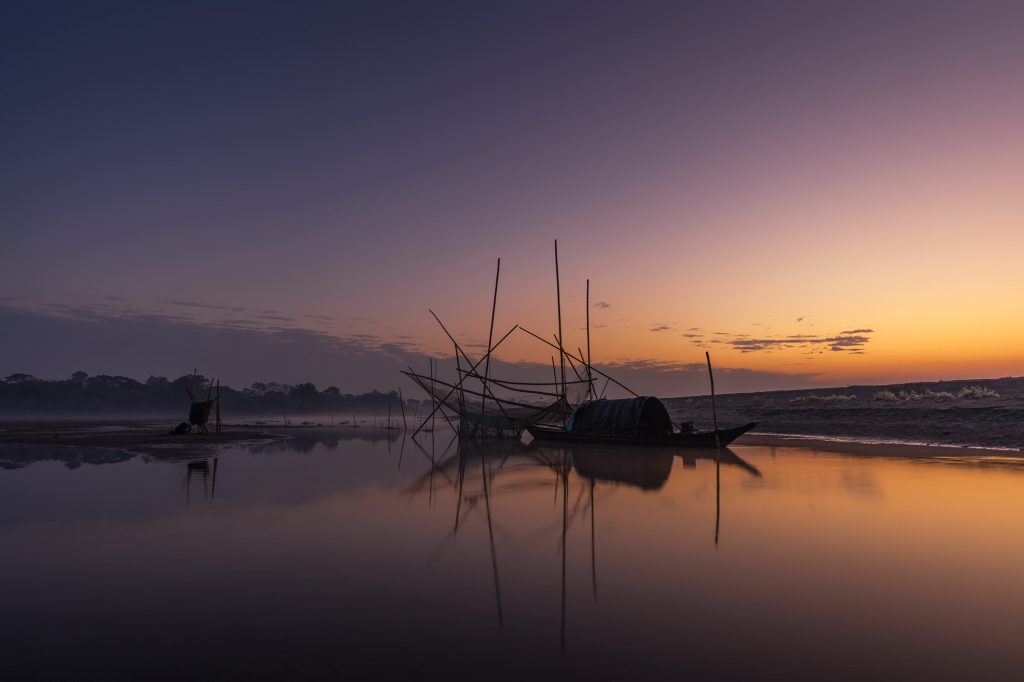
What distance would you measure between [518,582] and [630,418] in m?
23.4

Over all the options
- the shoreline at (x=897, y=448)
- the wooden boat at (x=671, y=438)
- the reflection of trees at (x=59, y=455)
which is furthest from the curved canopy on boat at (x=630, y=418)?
the reflection of trees at (x=59, y=455)

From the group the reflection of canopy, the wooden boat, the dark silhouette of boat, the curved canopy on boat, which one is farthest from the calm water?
the curved canopy on boat

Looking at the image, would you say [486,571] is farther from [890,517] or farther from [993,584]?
[890,517]

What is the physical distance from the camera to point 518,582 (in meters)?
6.79

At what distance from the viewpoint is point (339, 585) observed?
6641mm

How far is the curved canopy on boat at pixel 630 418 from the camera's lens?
29094 millimetres

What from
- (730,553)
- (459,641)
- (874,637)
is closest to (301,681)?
(459,641)

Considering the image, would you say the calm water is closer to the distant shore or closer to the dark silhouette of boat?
the dark silhouette of boat

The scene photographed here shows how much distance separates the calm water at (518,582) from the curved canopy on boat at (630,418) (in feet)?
48.6

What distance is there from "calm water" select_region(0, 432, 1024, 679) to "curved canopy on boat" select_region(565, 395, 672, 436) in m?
14.8

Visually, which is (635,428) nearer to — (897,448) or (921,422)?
(897,448)

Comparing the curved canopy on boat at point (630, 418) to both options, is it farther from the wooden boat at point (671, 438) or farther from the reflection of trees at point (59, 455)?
the reflection of trees at point (59, 455)

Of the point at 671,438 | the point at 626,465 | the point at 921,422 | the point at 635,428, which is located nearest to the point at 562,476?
the point at 626,465

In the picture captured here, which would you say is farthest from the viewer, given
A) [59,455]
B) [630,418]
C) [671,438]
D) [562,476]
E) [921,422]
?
[921,422]
